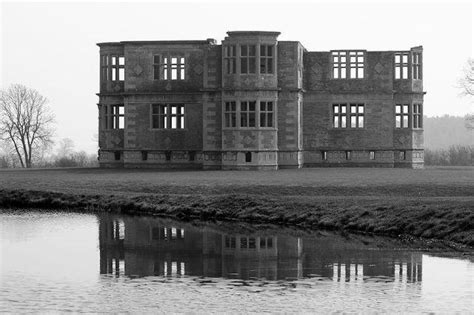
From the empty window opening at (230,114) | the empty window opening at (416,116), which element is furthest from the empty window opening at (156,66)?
the empty window opening at (416,116)

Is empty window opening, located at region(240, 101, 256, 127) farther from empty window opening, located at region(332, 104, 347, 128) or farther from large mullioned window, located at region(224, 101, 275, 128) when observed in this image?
empty window opening, located at region(332, 104, 347, 128)

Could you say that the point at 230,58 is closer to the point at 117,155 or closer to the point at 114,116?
the point at 114,116

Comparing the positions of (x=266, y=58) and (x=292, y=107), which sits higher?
(x=266, y=58)

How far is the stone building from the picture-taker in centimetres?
6244

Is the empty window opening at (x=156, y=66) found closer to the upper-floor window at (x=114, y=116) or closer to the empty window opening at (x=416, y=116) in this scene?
the upper-floor window at (x=114, y=116)

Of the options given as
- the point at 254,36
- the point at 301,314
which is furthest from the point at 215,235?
the point at 254,36

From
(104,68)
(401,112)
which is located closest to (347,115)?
(401,112)

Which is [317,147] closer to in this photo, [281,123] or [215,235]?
[281,123]

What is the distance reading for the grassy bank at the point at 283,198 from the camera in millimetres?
33969

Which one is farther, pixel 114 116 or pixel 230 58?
pixel 114 116

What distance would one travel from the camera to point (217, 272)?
2528cm

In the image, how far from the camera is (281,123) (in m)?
62.2

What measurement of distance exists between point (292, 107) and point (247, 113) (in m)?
4.00

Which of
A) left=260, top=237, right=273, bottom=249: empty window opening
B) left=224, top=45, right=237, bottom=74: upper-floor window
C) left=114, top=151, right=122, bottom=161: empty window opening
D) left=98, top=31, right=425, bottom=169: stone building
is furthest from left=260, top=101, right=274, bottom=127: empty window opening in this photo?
left=260, top=237, right=273, bottom=249: empty window opening
